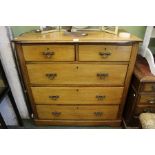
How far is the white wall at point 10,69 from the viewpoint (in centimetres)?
137

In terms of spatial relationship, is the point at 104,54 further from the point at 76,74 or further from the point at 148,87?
the point at 148,87

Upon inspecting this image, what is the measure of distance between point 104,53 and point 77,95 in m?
0.51

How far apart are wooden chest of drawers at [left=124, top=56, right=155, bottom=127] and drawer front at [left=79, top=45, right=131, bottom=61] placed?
228mm

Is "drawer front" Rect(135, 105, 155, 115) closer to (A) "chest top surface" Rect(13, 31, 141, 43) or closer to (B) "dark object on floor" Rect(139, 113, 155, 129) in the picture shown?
(B) "dark object on floor" Rect(139, 113, 155, 129)

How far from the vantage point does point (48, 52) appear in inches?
49.0

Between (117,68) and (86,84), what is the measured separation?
1.04 ft

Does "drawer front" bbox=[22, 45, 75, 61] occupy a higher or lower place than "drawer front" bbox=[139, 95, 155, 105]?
higher

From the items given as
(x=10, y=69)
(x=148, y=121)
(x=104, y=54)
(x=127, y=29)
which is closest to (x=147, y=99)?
(x=148, y=121)

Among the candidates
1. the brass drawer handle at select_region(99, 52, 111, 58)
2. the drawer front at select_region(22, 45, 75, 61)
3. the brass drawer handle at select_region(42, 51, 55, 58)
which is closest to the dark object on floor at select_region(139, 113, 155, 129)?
the brass drawer handle at select_region(99, 52, 111, 58)

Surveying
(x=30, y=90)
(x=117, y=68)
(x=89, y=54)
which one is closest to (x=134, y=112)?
(x=117, y=68)

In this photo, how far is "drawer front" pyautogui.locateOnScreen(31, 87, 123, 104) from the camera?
1463 mm
